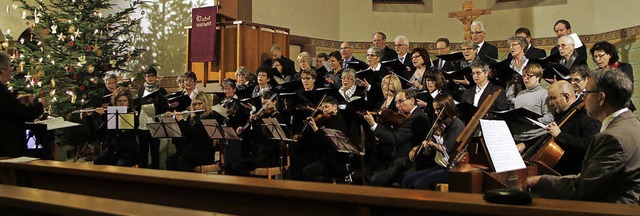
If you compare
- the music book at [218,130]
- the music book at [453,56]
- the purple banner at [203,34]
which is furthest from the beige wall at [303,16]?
the music book at [453,56]

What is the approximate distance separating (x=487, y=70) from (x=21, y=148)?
403 cm

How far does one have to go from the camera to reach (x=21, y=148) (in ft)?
15.5

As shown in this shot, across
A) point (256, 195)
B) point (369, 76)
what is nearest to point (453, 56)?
point (369, 76)

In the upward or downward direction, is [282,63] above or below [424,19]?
below

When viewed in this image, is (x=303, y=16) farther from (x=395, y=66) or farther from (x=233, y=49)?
(x=395, y=66)

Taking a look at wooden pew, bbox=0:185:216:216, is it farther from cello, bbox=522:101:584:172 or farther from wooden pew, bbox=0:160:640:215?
cello, bbox=522:101:584:172

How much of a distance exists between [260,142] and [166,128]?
105 cm

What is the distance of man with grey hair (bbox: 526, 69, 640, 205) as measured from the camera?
270 centimetres

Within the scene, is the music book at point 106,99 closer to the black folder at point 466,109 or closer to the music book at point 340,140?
the music book at point 340,140

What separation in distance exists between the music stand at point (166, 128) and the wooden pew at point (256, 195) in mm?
3024

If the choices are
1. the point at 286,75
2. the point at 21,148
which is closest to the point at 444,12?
the point at 286,75

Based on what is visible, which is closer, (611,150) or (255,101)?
(611,150)

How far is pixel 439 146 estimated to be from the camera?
16.4 ft

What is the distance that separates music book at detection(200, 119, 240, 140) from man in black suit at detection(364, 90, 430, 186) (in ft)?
5.43
